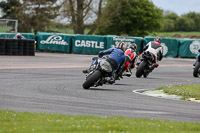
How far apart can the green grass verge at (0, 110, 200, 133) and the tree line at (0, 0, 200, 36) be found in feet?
151

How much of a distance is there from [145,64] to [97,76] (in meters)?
5.93

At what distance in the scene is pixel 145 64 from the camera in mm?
19734

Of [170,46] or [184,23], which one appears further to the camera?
[184,23]

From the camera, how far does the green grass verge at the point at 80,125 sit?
7422mm

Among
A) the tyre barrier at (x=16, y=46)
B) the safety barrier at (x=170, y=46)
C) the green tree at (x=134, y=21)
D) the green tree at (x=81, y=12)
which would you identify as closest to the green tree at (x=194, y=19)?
the green tree at (x=134, y=21)

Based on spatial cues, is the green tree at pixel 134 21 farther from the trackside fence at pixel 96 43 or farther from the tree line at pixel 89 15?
the trackside fence at pixel 96 43

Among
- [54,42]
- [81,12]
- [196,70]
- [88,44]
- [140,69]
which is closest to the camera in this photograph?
[140,69]

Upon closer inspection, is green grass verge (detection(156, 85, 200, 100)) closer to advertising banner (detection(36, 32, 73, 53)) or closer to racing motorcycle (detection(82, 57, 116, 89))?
racing motorcycle (detection(82, 57, 116, 89))

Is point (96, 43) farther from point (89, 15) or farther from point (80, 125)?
point (80, 125)

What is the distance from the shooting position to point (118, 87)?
15.6 metres

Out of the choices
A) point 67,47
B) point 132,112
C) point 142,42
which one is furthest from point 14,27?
point 132,112

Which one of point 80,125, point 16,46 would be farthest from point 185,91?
point 16,46

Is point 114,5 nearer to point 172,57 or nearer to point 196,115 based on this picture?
point 172,57

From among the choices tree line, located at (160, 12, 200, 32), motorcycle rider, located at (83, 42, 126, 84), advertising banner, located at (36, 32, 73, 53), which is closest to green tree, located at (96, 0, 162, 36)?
advertising banner, located at (36, 32, 73, 53)
